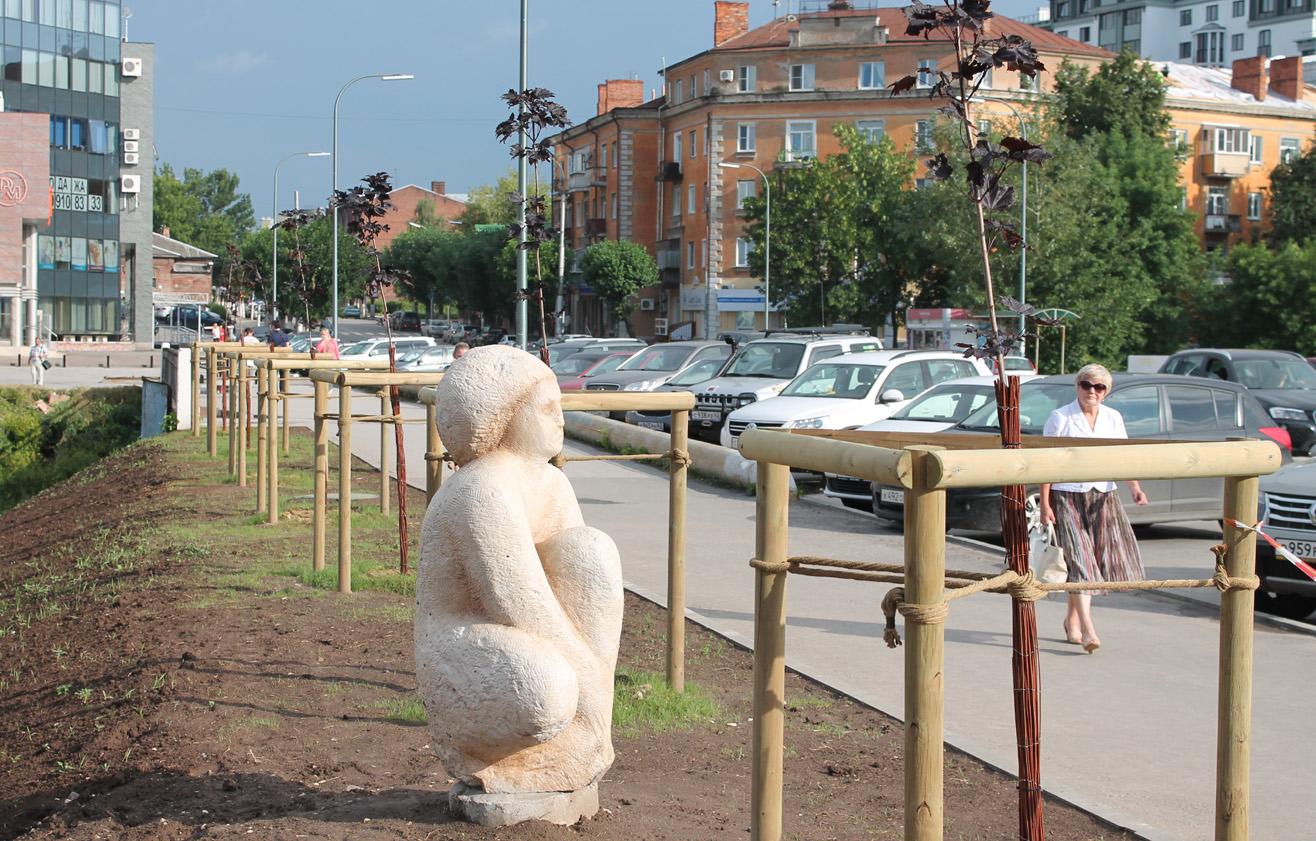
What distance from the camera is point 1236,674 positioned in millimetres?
3262

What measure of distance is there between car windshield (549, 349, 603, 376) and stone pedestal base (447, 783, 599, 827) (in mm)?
24487

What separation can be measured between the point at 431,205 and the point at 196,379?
115 m

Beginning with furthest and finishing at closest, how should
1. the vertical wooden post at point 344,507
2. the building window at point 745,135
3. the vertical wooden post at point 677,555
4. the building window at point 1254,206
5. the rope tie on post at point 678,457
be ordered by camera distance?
the building window at point 1254,206, the building window at point 745,135, the vertical wooden post at point 344,507, the rope tie on post at point 678,457, the vertical wooden post at point 677,555

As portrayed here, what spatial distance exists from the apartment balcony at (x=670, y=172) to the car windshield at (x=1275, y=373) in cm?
4918

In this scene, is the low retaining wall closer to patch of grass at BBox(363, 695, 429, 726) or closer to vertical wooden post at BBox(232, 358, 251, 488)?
vertical wooden post at BBox(232, 358, 251, 488)

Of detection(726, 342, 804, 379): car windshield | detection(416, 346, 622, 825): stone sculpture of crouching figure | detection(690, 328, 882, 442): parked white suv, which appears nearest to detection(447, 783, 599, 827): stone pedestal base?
detection(416, 346, 622, 825): stone sculpture of crouching figure

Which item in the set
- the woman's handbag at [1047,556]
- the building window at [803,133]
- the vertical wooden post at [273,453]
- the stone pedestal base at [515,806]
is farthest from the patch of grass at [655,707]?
the building window at [803,133]

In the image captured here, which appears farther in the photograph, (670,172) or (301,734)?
(670,172)

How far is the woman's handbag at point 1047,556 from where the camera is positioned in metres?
6.98

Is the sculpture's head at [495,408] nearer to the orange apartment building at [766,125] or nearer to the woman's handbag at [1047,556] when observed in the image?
the woman's handbag at [1047,556]

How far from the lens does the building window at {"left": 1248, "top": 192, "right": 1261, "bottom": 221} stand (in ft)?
226

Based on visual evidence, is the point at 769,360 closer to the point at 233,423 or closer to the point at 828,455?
the point at 233,423

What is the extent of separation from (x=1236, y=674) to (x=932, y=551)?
1093mm

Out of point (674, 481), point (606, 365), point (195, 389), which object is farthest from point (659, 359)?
point (674, 481)
